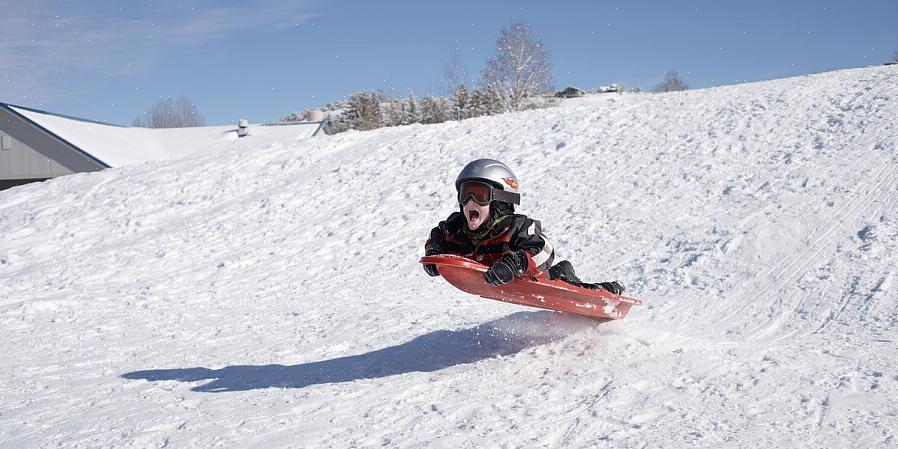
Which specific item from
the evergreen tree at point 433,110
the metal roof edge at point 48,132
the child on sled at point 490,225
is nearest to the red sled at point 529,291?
the child on sled at point 490,225

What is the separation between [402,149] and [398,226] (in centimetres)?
450

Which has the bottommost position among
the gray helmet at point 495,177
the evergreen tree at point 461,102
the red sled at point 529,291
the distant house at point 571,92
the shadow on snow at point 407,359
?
the shadow on snow at point 407,359

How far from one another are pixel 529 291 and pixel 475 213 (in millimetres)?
734

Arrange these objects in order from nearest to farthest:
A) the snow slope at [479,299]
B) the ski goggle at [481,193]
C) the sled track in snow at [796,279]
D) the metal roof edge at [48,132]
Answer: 1. the snow slope at [479,299]
2. the ski goggle at [481,193]
3. the sled track in snow at [796,279]
4. the metal roof edge at [48,132]

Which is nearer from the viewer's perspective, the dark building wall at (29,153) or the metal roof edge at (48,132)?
the metal roof edge at (48,132)

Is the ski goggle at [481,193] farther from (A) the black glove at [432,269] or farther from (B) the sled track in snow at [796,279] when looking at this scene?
(B) the sled track in snow at [796,279]

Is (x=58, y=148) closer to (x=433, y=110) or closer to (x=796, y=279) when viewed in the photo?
(x=796, y=279)

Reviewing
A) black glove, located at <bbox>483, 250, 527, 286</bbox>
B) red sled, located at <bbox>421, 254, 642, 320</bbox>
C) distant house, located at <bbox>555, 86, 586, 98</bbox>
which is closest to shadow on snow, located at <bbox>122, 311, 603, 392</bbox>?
red sled, located at <bbox>421, 254, 642, 320</bbox>

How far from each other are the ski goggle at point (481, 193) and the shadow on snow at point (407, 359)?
50.8 inches

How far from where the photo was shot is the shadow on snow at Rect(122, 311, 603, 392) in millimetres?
5531

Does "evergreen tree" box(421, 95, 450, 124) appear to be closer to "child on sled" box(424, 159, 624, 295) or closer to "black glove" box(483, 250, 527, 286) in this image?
"child on sled" box(424, 159, 624, 295)

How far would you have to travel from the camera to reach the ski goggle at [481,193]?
209 inches

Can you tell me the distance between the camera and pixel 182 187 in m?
16.0

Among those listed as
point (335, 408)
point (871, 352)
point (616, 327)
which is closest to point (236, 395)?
point (335, 408)
